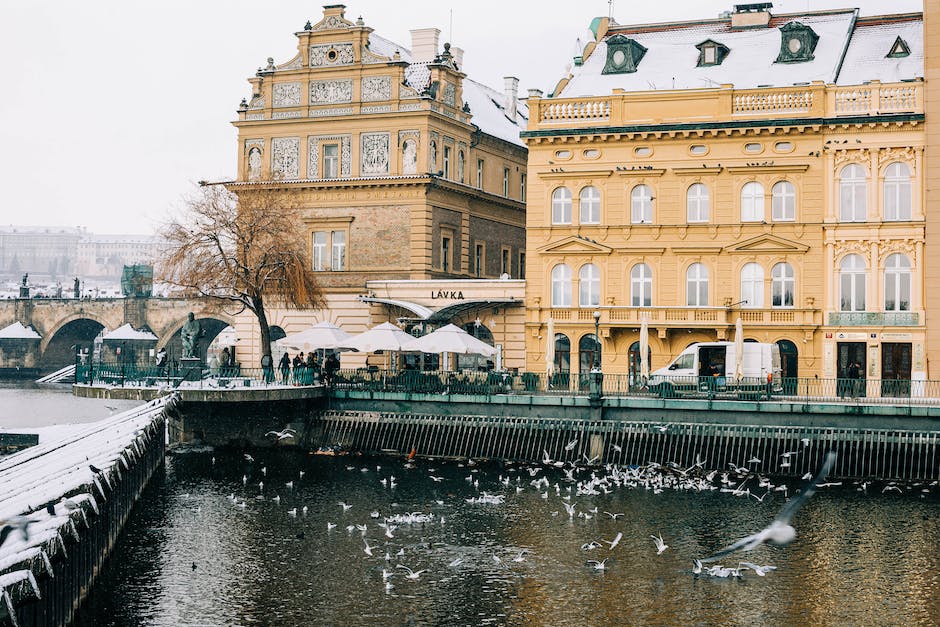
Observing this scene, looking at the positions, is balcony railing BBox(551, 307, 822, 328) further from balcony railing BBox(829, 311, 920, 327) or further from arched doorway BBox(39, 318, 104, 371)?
arched doorway BBox(39, 318, 104, 371)

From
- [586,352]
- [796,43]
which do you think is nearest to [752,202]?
[796,43]

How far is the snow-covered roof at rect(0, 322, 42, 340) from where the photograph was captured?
98.6 m

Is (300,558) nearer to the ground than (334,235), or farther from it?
nearer to the ground

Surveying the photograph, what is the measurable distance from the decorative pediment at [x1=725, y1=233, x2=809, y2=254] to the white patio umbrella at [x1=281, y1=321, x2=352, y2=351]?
17001 mm

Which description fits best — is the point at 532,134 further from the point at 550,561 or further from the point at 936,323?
the point at 550,561

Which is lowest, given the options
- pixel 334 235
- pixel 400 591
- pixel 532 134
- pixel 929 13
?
pixel 400 591

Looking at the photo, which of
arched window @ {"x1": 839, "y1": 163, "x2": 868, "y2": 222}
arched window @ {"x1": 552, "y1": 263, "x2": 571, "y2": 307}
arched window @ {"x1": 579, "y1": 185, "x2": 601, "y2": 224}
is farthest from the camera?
arched window @ {"x1": 552, "y1": 263, "x2": 571, "y2": 307}

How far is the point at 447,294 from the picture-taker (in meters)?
57.2

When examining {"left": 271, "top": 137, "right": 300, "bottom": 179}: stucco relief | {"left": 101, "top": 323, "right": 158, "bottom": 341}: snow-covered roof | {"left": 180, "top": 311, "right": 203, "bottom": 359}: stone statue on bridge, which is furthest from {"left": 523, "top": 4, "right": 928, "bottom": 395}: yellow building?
{"left": 101, "top": 323, "right": 158, "bottom": 341}: snow-covered roof

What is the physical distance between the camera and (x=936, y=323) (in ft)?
162

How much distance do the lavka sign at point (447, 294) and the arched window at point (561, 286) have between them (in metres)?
4.51

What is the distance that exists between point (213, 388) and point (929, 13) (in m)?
32.5

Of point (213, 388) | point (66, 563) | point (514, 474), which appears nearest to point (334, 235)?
point (213, 388)

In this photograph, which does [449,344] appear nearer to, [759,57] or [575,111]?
[575,111]
